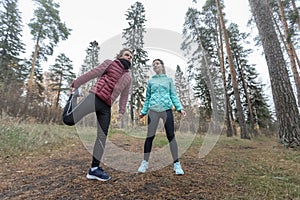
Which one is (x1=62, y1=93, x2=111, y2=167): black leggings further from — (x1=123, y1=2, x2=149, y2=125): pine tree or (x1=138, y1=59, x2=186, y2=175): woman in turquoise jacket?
(x1=123, y1=2, x2=149, y2=125): pine tree

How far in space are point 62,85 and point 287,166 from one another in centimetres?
2689

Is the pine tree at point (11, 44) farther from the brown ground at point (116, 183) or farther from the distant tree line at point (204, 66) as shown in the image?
the brown ground at point (116, 183)

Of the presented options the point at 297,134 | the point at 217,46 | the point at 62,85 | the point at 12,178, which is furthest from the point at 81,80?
the point at 62,85

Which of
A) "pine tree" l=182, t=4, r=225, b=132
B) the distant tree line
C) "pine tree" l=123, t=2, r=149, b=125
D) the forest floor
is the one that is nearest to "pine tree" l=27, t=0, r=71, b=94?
the distant tree line

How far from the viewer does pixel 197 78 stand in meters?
11.1

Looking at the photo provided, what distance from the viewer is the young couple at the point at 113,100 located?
6.81 feet

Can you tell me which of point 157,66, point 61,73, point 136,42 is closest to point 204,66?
point 136,42

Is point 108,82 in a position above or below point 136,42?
below

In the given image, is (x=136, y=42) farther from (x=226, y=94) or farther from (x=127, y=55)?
(x=127, y=55)

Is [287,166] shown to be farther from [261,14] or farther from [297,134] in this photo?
[261,14]

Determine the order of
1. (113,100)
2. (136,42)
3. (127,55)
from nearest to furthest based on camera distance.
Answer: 1. (113,100)
2. (127,55)
3. (136,42)

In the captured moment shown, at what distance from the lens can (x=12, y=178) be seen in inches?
89.8

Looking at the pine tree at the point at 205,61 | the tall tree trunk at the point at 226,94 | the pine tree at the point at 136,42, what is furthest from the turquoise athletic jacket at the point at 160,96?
the tall tree trunk at the point at 226,94

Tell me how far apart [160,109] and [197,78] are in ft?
30.3
